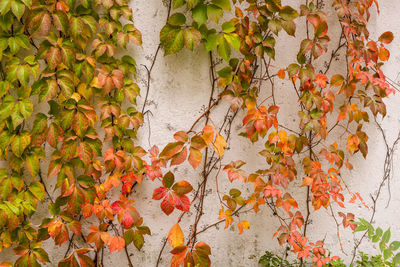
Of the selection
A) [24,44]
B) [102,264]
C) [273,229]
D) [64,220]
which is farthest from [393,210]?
[24,44]

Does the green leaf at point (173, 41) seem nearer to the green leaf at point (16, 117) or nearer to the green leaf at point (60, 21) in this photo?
the green leaf at point (60, 21)

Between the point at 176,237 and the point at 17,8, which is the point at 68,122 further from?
the point at 176,237

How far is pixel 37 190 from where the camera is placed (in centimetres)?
149

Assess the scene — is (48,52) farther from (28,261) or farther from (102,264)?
(102,264)

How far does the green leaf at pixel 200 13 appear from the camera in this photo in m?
1.46

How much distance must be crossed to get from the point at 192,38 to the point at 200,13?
117 millimetres

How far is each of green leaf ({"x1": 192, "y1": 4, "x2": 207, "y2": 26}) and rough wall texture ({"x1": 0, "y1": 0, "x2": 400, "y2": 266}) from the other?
0.63 feet

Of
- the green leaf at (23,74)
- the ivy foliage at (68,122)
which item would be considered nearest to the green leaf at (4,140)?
the ivy foliage at (68,122)

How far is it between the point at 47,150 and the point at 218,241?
0.98 m

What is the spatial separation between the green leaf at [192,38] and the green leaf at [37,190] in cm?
94

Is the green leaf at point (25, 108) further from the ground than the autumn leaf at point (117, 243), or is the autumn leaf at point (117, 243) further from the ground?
the green leaf at point (25, 108)

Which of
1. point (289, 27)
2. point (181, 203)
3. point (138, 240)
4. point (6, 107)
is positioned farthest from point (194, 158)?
point (6, 107)

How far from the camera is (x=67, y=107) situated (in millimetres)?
1403

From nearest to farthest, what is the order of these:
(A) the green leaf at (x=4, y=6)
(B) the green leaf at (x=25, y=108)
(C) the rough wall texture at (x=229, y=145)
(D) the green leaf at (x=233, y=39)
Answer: (A) the green leaf at (x=4, y=6) < (B) the green leaf at (x=25, y=108) < (D) the green leaf at (x=233, y=39) < (C) the rough wall texture at (x=229, y=145)
